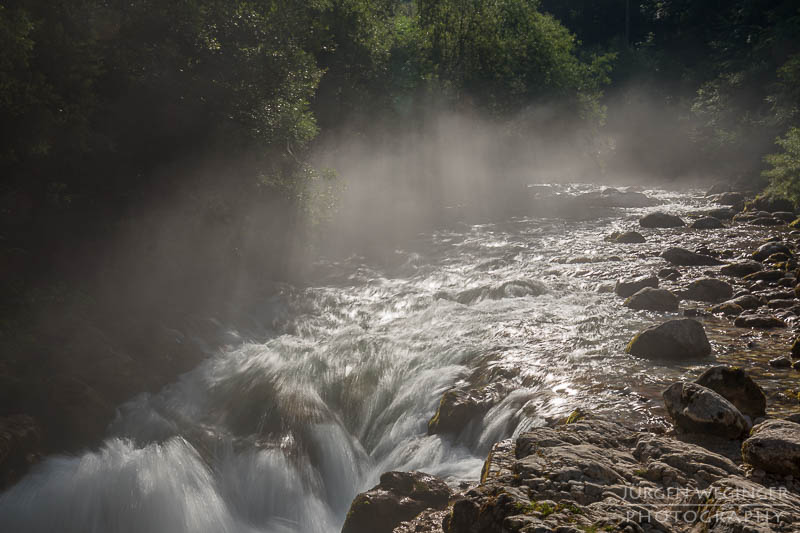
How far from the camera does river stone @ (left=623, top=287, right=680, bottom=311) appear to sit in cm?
1192

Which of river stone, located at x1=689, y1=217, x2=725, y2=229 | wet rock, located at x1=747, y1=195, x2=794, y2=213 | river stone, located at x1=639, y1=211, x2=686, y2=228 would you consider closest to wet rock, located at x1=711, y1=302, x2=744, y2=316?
river stone, located at x1=689, y1=217, x2=725, y2=229

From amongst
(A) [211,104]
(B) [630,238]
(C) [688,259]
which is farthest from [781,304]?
(A) [211,104]

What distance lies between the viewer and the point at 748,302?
11.5 m

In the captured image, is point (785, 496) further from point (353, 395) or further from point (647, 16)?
point (647, 16)

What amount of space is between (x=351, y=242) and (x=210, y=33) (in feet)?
31.5

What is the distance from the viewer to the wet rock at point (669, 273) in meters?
14.3

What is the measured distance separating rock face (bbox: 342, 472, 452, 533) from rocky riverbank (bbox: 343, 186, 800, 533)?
16 mm

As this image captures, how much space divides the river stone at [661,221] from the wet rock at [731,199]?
5483 millimetres

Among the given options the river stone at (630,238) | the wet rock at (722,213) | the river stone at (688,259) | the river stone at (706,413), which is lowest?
the river stone at (706,413)

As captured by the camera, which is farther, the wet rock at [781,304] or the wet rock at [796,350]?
the wet rock at [781,304]

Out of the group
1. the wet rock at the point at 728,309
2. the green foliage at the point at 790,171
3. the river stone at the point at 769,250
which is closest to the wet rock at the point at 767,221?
the green foliage at the point at 790,171

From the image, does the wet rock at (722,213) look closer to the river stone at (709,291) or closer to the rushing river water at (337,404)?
the rushing river water at (337,404)

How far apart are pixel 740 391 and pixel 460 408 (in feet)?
11.8

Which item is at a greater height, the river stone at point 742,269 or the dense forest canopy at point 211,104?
the dense forest canopy at point 211,104
